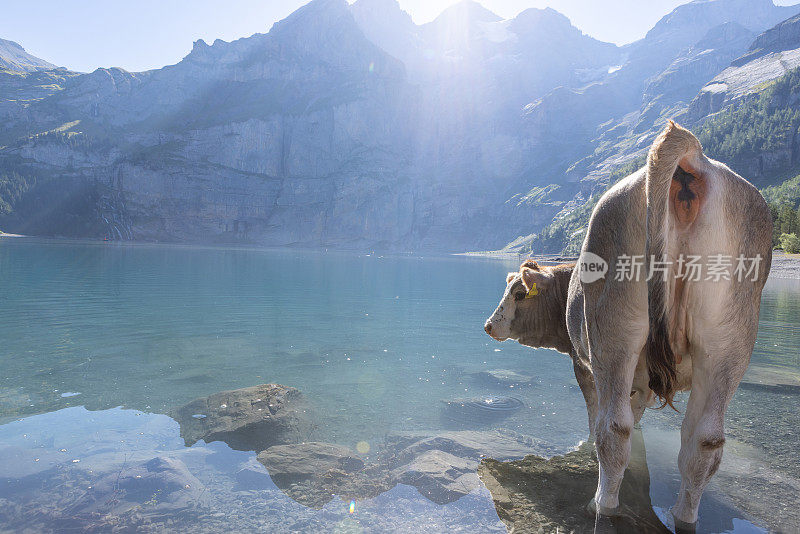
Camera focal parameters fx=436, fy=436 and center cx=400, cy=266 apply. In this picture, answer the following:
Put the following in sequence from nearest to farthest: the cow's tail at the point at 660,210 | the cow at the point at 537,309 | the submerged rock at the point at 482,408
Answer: the cow's tail at the point at 660,210 < the cow at the point at 537,309 < the submerged rock at the point at 482,408

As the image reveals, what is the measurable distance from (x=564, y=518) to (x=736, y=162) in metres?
195

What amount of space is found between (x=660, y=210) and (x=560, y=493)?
3879 millimetres

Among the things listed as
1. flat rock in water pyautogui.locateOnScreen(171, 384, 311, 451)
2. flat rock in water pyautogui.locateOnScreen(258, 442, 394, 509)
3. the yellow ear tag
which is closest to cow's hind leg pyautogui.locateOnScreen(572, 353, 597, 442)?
the yellow ear tag

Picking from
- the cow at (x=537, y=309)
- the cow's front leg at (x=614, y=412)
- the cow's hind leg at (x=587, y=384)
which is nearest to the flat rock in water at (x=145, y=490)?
the cow's front leg at (x=614, y=412)

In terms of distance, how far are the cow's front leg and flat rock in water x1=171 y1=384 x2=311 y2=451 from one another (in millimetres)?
5199

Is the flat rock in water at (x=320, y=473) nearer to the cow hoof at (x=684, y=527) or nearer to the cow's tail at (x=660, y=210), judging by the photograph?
the cow hoof at (x=684, y=527)

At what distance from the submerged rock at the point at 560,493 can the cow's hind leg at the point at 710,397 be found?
1.16 metres

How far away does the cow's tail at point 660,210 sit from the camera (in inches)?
147

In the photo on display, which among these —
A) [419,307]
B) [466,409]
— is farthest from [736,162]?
[466,409]

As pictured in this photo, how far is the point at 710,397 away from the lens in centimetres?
394

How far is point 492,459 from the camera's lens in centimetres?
686

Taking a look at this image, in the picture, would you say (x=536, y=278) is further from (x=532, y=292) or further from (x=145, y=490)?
(x=145, y=490)

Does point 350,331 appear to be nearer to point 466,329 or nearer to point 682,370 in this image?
point 466,329

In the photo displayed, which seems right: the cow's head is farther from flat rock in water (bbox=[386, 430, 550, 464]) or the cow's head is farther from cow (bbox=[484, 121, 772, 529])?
cow (bbox=[484, 121, 772, 529])
